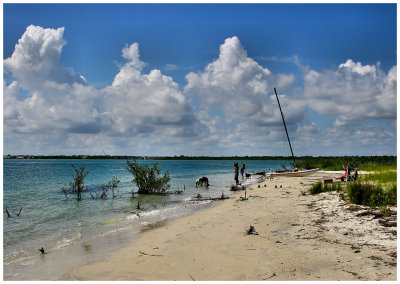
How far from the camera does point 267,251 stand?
698cm

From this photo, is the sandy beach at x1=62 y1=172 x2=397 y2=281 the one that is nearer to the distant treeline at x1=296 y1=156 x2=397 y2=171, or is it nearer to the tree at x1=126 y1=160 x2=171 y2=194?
the tree at x1=126 y1=160 x2=171 y2=194

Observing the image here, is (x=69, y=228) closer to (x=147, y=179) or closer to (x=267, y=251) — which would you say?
(x=267, y=251)

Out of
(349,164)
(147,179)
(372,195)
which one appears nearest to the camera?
(372,195)

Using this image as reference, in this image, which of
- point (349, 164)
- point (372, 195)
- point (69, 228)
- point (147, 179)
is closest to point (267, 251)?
point (372, 195)

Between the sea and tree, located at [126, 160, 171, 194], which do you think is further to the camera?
tree, located at [126, 160, 171, 194]

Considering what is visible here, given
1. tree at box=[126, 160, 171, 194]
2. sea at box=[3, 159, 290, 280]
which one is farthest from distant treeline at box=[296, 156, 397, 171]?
sea at box=[3, 159, 290, 280]

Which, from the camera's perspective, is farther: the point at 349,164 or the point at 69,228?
the point at 349,164

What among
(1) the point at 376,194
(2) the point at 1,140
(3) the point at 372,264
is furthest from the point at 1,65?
(1) the point at 376,194

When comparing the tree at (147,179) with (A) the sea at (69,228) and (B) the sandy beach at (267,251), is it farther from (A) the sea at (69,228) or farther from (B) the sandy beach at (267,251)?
(B) the sandy beach at (267,251)

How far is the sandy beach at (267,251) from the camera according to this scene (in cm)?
577

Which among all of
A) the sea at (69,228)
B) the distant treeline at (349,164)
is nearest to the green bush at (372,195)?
the sea at (69,228)

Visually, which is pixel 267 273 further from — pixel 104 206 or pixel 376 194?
pixel 104 206

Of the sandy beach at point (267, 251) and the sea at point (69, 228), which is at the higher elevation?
the sandy beach at point (267, 251)

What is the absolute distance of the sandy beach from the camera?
5.77 meters
